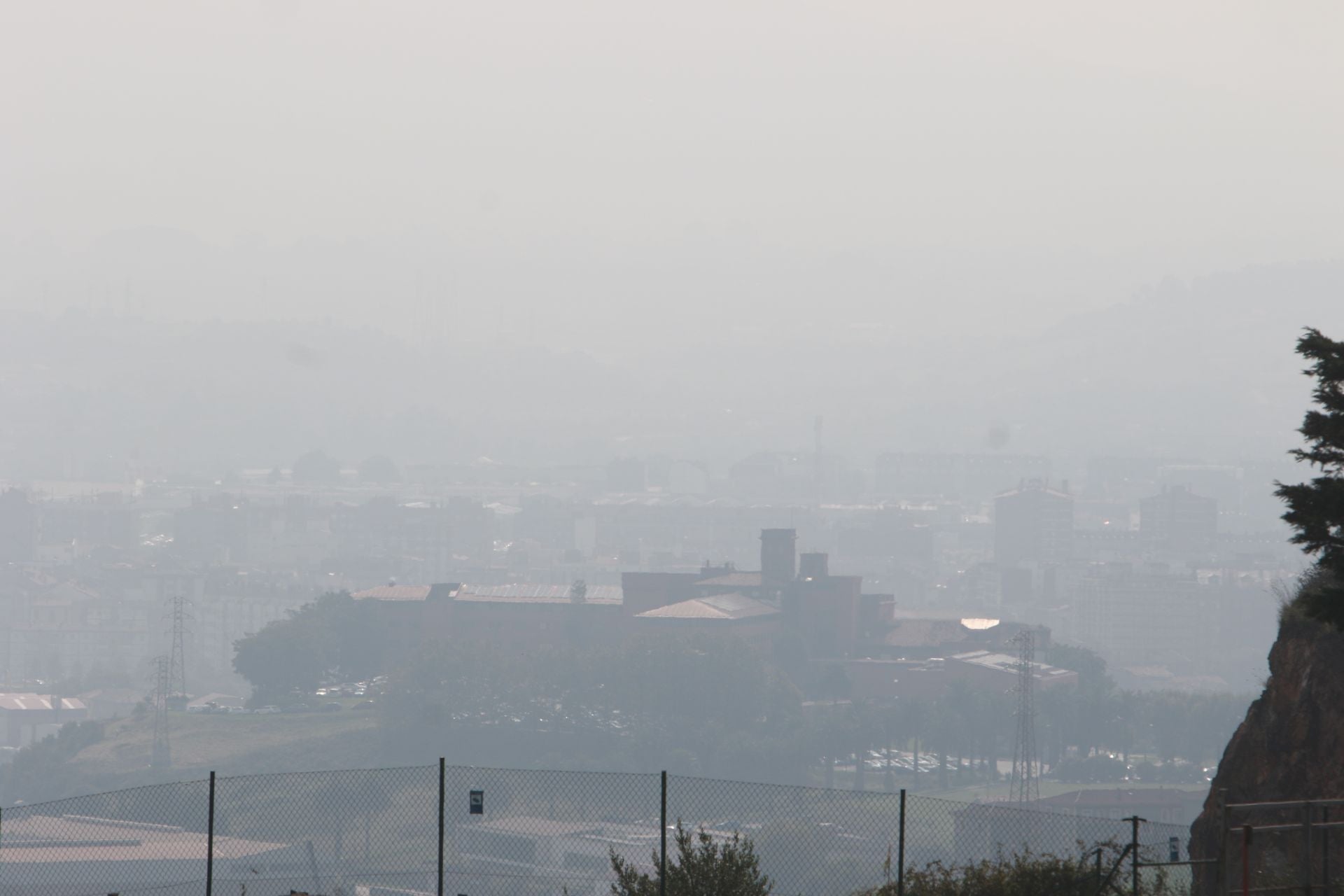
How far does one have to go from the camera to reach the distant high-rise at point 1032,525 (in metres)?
183

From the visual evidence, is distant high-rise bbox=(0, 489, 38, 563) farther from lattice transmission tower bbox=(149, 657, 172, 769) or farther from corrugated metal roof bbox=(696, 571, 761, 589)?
corrugated metal roof bbox=(696, 571, 761, 589)

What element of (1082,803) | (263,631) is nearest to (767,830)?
(1082,803)

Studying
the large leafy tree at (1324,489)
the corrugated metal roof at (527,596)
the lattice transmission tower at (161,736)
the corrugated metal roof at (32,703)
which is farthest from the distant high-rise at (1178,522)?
the large leafy tree at (1324,489)

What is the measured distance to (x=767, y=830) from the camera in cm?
3584

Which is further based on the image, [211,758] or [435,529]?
[435,529]

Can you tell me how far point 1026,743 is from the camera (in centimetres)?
6738

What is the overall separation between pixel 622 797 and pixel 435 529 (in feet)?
473

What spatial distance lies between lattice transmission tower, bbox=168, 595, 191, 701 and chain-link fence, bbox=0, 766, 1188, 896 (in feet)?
124

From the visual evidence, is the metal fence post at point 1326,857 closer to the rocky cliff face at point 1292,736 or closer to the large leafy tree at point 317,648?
the rocky cliff face at point 1292,736

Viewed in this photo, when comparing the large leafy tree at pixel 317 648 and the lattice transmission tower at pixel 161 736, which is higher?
the large leafy tree at pixel 317 648

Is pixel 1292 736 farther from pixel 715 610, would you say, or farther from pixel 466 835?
pixel 715 610

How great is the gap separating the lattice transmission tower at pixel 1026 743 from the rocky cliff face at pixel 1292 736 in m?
53.1

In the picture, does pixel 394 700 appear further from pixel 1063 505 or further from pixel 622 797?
pixel 1063 505

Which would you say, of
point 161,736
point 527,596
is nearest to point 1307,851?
point 161,736
